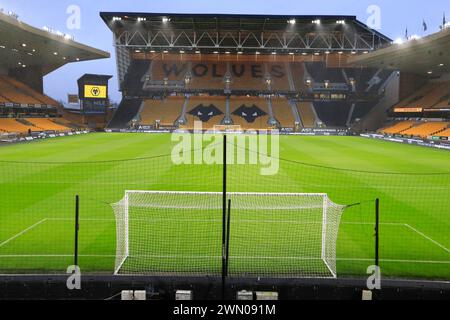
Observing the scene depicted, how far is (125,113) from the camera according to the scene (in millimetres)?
65000

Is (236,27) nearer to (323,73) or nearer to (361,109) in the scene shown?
(323,73)

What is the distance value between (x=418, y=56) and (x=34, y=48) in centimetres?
4346

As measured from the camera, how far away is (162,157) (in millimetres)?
25891

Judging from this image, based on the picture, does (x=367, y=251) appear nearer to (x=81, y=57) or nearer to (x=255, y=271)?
(x=255, y=271)

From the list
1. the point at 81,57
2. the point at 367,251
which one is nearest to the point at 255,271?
the point at 367,251

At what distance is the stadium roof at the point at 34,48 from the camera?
38.5 meters

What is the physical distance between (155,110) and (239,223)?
185 feet

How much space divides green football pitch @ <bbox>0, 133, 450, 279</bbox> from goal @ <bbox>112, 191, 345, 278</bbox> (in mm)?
42

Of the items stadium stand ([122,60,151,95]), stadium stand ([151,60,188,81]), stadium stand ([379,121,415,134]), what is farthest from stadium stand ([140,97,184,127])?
stadium stand ([379,121,415,134])

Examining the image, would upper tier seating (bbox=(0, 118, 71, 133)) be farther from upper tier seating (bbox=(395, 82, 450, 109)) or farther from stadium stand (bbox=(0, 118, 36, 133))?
upper tier seating (bbox=(395, 82, 450, 109))

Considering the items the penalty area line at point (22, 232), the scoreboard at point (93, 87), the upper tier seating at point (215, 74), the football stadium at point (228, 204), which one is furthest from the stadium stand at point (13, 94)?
the penalty area line at point (22, 232)

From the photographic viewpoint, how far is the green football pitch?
8383 mm

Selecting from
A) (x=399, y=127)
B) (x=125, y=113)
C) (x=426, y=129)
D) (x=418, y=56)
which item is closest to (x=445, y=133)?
(x=426, y=129)

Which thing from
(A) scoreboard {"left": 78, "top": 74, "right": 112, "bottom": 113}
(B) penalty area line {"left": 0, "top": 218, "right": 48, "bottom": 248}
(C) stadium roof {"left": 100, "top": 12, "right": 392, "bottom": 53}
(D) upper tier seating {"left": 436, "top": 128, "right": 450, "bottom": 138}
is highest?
(C) stadium roof {"left": 100, "top": 12, "right": 392, "bottom": 53}
